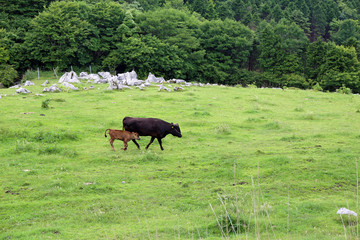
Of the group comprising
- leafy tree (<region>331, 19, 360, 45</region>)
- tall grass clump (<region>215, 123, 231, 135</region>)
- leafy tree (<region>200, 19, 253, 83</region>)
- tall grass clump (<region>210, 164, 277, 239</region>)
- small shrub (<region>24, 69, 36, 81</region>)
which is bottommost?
small shrub (<region>24, 69, 36, 81</region>)

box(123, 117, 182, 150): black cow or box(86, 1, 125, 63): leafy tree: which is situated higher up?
box(86, 1, 125, 63): leafy tree

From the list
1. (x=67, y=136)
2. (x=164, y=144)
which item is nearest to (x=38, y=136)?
(x=67, y=136)

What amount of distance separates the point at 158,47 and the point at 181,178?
47.8 metres

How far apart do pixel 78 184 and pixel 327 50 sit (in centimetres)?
6414

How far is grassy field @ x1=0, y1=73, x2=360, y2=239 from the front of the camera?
7633 millimetres

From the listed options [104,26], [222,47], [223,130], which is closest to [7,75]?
[104,26]

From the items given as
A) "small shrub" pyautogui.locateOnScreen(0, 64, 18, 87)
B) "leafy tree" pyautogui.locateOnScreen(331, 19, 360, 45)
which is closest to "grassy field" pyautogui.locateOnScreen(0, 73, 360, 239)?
"small shrub" pyautogui.locateOnScreen(0, 64, 18, 87)

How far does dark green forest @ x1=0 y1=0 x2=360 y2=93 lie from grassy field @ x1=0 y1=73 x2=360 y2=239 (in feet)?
101

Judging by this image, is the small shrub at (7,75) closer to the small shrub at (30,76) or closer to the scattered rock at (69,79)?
the small shrub at (30,76)

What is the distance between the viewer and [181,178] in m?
11.3

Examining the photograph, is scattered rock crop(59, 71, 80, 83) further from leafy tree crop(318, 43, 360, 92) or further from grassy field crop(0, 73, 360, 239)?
leafy tree crop(318, 43, 360, 92)

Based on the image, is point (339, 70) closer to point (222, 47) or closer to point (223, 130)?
point (222, 47)

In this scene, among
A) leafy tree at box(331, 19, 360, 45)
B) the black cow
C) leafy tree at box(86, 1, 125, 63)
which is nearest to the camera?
the black cow

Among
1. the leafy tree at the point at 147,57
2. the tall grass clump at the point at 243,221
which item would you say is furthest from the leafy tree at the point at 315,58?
the tall grass clump at the point at 243,221
